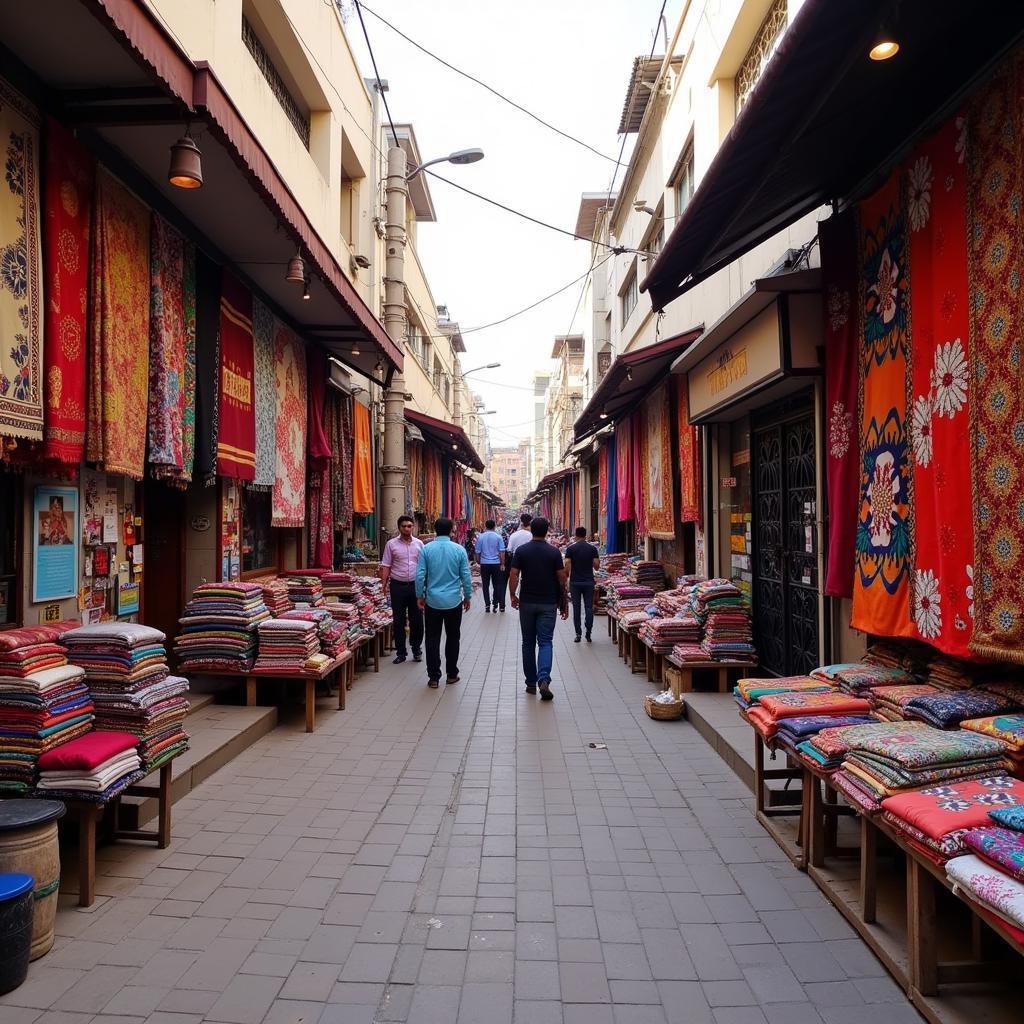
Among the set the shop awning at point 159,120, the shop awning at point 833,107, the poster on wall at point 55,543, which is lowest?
the poster on wall at point 55,543

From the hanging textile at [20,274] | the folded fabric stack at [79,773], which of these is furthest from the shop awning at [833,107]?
the folded fabric stack at [79,773]

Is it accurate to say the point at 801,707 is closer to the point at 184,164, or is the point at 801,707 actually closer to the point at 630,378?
the point at 184,164

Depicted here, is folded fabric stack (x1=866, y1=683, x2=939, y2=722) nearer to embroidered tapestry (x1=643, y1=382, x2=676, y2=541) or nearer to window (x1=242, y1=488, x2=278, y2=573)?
window (x1=242, y1=488, x2=278, y2=573)

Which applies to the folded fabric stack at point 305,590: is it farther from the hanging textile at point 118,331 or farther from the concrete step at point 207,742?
the hanging textile at point 118,331

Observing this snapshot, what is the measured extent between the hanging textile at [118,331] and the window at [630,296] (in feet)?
41.2

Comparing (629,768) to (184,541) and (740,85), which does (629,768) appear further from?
(740,85)

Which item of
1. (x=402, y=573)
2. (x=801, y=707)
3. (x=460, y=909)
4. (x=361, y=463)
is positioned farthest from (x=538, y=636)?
(x=361, y=463)

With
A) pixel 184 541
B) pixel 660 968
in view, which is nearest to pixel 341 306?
pixel 184 541

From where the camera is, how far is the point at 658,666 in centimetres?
892

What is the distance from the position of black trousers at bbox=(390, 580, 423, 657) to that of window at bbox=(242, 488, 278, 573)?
1.59 m

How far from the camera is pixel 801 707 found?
12.7 ft

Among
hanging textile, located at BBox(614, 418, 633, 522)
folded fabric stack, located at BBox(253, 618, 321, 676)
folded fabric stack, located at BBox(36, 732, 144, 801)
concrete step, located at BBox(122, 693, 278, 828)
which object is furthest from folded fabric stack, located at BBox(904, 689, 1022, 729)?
hanging textile, located at BBox(614, 418, 633, 522)

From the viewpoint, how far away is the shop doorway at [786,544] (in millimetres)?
6598

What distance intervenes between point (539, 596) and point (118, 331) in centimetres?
487
